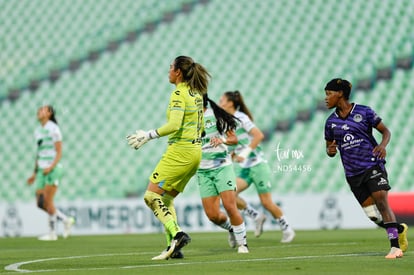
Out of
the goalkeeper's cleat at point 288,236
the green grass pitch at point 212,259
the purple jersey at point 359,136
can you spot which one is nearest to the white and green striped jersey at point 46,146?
the green grass pitch at point 212,259

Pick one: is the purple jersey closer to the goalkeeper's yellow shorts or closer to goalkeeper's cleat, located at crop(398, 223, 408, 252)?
goalkeeper's cleat, located at crop(398, 223, 408, 252)

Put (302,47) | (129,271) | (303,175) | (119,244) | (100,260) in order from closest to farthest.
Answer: (129,271) → (100,260) → (119,244) → (303,175) → (302,47)

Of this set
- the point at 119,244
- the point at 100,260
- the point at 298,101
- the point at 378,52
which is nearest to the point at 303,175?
the point at 298,101

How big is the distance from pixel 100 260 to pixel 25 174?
13939mm

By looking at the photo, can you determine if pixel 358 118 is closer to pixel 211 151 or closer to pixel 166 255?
pixel 211 151

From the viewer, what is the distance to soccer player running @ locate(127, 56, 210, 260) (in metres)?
9.40

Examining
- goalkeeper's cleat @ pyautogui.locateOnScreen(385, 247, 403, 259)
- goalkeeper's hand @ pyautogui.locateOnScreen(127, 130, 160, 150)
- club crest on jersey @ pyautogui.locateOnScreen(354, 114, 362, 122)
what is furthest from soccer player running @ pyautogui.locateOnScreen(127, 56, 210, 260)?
goalkeeper's cleat @ pyautogui.locateOnScreen(385, 247, 403, 259)

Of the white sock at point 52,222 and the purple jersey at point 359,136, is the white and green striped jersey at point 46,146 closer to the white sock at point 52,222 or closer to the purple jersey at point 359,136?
the white sock at point 52,222

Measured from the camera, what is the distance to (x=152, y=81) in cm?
2527

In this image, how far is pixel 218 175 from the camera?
11047 mm

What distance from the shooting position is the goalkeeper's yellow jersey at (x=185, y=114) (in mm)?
9336

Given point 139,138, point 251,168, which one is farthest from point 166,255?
point 251,168

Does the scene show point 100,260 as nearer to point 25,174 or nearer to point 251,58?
point 25,174

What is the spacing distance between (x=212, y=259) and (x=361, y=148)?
1.95m
